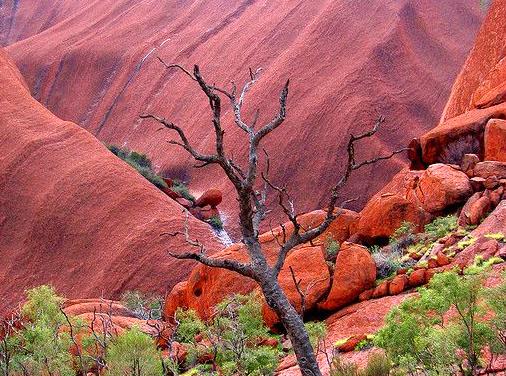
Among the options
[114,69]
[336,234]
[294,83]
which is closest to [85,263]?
[336,234]

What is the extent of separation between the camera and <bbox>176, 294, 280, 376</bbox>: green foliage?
11.2 m

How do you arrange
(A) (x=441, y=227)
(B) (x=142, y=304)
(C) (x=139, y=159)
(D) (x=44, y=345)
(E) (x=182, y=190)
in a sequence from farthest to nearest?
1. (C) (x=139, y=159)
2. (E) (x=182, y=190)
3. (B) (x=142, y=304)
4. (A) (x=441, y=227)
5. (D) (x=44, y=345)

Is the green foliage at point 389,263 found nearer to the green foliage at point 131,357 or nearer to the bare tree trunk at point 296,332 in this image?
the green foliage at point 131,357

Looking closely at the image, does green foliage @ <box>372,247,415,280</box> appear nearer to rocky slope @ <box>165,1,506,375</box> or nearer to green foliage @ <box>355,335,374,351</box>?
rocky slope @ <box>165,1,506,375</box>

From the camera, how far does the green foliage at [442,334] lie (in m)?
7.80

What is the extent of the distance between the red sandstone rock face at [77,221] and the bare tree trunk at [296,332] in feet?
51.0

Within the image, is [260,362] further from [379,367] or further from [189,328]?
[379,367]

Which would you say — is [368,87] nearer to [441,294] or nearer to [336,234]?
[336,234]

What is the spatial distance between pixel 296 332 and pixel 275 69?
3189cm

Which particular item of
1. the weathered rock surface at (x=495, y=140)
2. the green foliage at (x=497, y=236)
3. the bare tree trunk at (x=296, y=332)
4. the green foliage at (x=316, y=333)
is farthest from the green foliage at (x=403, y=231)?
the bare tree trunk at (x=296, y=332)

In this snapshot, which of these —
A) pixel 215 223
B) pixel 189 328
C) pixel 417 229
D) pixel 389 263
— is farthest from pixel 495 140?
pixel 215 223

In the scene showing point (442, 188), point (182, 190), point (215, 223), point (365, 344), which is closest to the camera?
point (365, 344)

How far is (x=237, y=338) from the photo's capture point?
10891 mm

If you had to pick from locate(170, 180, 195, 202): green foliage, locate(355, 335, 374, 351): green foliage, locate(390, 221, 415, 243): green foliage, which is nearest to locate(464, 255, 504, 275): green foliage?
locate(355, 335, 374, 351): green foliage
